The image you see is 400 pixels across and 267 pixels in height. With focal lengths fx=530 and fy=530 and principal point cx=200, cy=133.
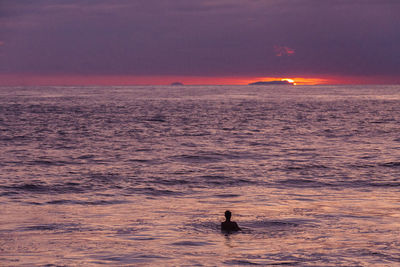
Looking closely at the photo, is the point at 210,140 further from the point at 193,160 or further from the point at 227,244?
the point at 227,244

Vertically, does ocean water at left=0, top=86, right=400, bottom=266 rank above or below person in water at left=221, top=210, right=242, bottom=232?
below

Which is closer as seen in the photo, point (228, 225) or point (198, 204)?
point (228, 225)

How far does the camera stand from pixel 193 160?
107 ft

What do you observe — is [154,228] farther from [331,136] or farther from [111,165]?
[331,136]

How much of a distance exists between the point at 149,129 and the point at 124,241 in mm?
41612

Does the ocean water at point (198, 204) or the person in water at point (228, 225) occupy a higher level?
the person in water at point (228, 225)

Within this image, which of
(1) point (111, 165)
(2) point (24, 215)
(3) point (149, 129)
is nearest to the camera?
(2) point (24, 215)

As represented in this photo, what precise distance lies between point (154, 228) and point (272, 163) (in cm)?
1598

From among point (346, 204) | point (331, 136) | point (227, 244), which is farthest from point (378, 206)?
point (331, 136)

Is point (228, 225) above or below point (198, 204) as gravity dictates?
above

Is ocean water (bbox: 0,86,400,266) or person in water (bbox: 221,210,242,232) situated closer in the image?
ocean water (bbox: 0,86,400,266)

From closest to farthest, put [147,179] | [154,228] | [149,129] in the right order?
[154,228] < [147,179] < [149,129]

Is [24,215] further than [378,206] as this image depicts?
No

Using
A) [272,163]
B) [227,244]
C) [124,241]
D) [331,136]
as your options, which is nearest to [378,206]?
[227,244]
